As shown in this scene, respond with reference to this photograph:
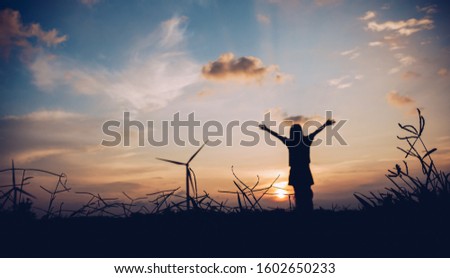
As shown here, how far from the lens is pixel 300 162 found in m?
9.17

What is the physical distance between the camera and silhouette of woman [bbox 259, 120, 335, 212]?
912 cm

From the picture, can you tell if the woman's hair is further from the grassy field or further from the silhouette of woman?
the grassy field

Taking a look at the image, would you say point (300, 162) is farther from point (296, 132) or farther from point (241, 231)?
point (241, 231)

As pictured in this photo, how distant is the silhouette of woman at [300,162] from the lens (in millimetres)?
9125

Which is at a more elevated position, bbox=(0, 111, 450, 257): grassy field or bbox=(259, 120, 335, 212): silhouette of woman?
bbox=(259, 120, 335, 212): silhouette of woman

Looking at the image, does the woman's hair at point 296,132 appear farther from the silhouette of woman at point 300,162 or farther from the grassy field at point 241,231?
the grassy field at point 241,231

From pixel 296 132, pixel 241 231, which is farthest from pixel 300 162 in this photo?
pixel 241 231

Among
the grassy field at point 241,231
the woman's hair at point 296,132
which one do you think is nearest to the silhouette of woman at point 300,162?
the woman's hair at point 296,132

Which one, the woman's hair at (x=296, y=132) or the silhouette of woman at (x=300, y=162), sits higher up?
the woman's hair at (x=296, y=132)

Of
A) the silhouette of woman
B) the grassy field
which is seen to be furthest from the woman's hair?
the grassy field

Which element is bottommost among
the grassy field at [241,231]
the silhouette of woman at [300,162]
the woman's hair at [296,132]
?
the grassy field at [241,231]

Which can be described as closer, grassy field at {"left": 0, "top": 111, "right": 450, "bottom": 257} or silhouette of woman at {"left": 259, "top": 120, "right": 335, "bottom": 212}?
grassy field at {"left": 0, "top": 111, "right": 450, "bottom": 257}
